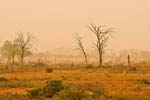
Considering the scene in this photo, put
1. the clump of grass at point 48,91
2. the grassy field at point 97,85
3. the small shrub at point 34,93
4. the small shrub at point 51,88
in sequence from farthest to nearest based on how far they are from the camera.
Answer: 1. the grassy field at point 97,85
2. the small shrub at point 51,88
3. the clump of grass at point 48,91
4. the small shrub at point 34,93

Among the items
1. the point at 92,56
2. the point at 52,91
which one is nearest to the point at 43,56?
the point at 92,56

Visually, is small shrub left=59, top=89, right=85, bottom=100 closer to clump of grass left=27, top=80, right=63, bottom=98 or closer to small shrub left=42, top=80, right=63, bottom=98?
clump of grass left=27, top=80, right=63, bottom=98

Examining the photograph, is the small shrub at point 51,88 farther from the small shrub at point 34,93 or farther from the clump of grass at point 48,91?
the small shrub at point 34,93

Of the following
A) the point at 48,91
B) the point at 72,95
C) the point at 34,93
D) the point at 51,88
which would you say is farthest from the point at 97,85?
the point at 72,95

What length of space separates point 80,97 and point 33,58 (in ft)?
485

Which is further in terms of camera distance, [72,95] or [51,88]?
[51,88]

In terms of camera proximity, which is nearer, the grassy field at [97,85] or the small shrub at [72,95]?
the small shrub at [72,95]

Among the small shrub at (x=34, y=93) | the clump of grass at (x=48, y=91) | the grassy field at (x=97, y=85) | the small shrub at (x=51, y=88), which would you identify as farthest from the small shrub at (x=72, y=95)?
the small shrub at (x=34, y=93)

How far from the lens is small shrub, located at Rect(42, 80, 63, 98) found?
2888 cm

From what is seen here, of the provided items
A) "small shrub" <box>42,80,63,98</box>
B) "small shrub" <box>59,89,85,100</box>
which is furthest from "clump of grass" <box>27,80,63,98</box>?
"small shrub" <box>59,89,85,100</box>

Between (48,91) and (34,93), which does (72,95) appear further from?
(34,93)

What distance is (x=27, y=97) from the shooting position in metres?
28.1

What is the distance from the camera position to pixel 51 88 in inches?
1165

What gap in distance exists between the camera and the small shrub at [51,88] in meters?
28.9
